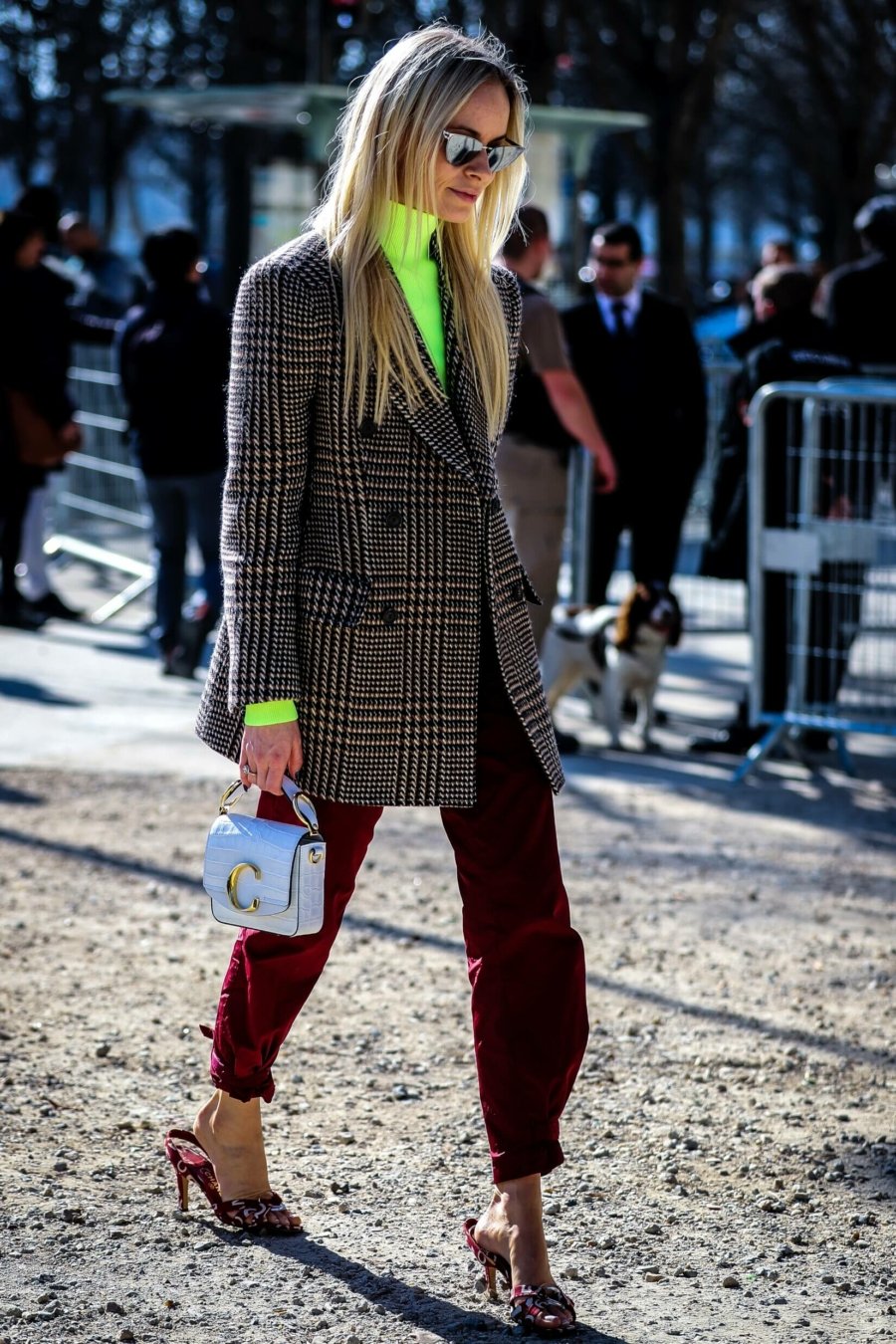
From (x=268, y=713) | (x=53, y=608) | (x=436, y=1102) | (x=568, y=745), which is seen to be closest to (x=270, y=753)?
(x=268, y=713)

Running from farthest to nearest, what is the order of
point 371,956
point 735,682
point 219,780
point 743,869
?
point 735,682, point 219,780, point 743,869, point 371,956

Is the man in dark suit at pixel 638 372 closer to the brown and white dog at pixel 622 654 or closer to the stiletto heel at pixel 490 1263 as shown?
the brown and white dog at pixel 622 654

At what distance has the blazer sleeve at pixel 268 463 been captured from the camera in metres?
3.08

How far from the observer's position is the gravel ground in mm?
3383

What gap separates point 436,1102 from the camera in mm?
4293

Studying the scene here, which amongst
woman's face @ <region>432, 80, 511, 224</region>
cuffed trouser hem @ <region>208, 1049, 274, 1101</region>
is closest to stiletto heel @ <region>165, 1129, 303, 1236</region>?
cuffed trouser hem @ <region>208, 1049, 274, 1101</region>

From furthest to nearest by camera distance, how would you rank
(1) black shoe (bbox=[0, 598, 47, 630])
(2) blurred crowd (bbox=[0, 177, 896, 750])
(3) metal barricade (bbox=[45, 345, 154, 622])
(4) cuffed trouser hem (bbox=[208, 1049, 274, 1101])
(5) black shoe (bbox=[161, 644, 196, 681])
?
1. (3) metal barricade (bbox=[45, 345, 154, 622])
2. (1) black shoe (bbox=[0, 598, 47, 630])
3. (5) black shoe (bbox=[161, 644, 196, 681])
4. (2) blurred crowd (bbox=[0, 177, 896, 750])
5. (4) cuffed trouser hem (bbox=[208, 1049, 274, 1101])

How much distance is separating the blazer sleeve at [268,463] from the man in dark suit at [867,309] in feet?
20.4

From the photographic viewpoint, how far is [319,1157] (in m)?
4.00

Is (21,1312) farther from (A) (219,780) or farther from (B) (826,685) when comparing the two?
(B) (826,685)

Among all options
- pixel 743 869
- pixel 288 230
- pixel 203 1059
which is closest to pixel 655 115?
pixel 288 230

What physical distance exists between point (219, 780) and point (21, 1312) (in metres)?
4.18

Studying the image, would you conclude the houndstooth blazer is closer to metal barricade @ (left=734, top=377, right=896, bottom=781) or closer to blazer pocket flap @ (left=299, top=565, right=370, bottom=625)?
blazer pocket flap @ (left=299, top=565, right=370, bottom=625)

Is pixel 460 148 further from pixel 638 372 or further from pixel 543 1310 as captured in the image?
pixel 638 372
